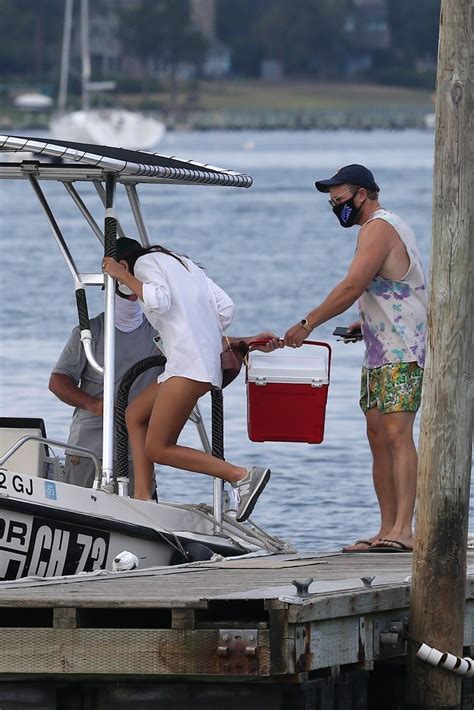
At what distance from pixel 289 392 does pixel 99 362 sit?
98cm

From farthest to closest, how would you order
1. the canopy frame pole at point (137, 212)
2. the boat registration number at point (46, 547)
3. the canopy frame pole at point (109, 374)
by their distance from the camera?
the canopy frame pole at point (137, 212) → the canopy frame pole at point (109, 374) → the boat registration number at point (46, 547)

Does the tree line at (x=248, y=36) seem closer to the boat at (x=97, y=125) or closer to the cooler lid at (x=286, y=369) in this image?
the boat at (x=97, y=125)

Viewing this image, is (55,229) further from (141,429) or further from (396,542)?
(396,542)

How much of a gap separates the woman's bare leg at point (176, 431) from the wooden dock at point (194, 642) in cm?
125

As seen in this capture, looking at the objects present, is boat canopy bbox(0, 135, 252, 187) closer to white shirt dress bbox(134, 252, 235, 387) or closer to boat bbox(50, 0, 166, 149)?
white shirt dress bbox(134, 252, 235, 387)

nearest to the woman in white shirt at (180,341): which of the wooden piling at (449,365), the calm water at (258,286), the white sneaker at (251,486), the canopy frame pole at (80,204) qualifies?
the white sneaker at (251,486)

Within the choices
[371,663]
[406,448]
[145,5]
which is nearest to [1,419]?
[406,448]

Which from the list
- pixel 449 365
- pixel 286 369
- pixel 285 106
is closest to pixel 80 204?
pixel 286 369

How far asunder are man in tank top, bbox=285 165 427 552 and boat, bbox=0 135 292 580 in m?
0.72

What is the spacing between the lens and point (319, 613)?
7637 millimetres

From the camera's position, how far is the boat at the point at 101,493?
29.4ft

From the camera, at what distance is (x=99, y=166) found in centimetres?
948

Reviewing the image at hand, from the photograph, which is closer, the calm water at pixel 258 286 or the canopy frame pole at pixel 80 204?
the canopy frame pole at pixel 80 204

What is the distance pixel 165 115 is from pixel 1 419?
466 feet
